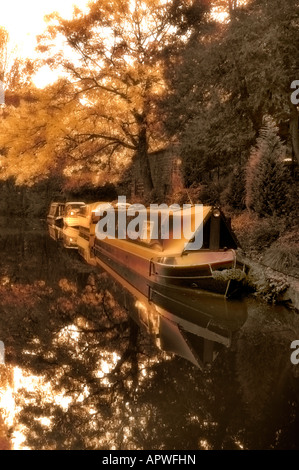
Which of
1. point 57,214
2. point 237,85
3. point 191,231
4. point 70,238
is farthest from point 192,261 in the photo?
point 57,214

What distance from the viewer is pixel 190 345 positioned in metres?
7.63

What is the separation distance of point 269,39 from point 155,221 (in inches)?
315

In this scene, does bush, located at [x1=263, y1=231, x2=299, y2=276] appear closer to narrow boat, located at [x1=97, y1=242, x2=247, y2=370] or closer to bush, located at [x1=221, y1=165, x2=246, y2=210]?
narrow boat, located at [x1=97, y1=242, x2=247, y2=370]

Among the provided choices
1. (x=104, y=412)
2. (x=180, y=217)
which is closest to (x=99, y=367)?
(x=104, y=412)

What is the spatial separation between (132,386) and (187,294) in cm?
607

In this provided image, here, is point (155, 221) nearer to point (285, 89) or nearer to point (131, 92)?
point (285, 89)

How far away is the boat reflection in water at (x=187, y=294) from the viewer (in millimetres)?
7973

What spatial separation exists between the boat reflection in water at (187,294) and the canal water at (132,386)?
0.23 m

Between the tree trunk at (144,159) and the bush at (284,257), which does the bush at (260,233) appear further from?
the tree trunk at (144,159)

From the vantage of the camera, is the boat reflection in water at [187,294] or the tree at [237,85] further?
the tree at [237,85]

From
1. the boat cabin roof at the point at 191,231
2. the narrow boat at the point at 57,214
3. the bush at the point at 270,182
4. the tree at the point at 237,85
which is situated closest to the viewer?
the boat cabin roof at the point at 191,231

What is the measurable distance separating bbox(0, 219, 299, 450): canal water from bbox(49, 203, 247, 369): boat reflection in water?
0.75 ft

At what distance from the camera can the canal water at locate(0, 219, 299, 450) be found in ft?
15.5

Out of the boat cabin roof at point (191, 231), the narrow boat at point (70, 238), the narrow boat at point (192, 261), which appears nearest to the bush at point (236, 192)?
the narrow boat at point (70, 238)
